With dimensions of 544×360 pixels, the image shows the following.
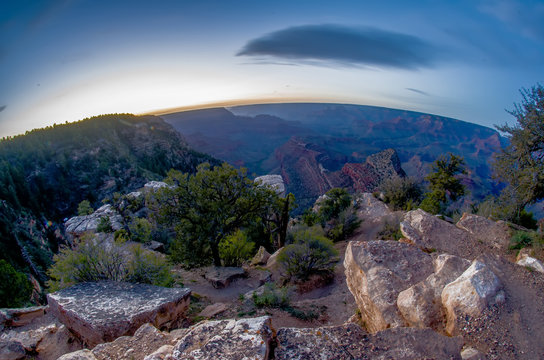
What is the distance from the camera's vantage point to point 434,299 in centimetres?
478

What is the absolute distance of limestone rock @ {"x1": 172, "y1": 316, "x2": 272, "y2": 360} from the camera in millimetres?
3750

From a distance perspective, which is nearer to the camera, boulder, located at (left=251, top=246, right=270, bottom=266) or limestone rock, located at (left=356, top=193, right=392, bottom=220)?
boulder, located at (left=251, top=246, right=270, bottom=266)

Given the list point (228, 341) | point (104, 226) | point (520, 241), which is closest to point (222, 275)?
point (228, 341)

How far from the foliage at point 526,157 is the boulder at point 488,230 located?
106 inches

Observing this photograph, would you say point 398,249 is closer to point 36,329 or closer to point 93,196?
point 36,329

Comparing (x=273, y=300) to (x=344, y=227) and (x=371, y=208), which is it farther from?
(x=371, y=208)

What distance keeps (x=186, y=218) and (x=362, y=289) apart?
10.2 meters

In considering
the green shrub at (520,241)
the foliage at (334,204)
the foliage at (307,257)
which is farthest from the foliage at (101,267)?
the foliage at (334,204)

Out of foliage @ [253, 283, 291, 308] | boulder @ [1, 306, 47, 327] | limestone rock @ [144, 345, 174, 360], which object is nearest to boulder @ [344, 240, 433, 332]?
foliage @ [253, 283, 291, 308]

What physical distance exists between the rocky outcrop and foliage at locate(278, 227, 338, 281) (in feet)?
15.9

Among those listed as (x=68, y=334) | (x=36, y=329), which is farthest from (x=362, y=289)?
(x=36, y=329)

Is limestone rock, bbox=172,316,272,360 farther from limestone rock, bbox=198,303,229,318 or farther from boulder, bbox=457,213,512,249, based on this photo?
boulder, bbox=457,213,512,249

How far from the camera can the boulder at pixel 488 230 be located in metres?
9.74

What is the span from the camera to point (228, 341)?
13.1 feet
